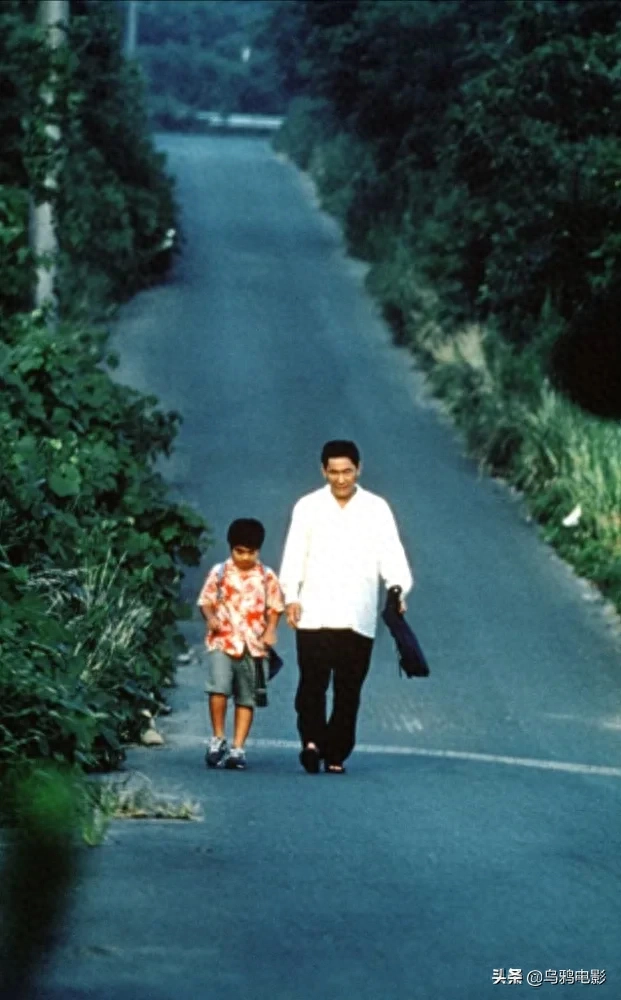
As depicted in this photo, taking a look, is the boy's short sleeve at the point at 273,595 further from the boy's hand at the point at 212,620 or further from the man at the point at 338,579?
the boy's hand at the point at 212,620

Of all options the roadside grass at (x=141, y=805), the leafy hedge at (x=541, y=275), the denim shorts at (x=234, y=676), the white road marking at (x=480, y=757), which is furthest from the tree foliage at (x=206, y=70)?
the roadside grass at (x=141, y=805)

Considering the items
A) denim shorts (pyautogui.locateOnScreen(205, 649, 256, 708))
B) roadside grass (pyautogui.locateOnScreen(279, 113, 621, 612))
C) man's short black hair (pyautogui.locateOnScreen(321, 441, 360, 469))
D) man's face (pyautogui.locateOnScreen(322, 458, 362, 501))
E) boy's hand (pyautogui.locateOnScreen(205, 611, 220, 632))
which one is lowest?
roadside grass (pyautogui.locateOnScreen(279, 113, 621, 612))

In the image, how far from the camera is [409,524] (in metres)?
27.1

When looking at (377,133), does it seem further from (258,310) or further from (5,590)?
(5,590)

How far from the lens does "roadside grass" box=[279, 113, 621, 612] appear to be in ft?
81.1

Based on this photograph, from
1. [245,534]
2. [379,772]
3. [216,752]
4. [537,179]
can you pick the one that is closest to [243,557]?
[245,534]

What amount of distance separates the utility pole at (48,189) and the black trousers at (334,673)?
373 inches

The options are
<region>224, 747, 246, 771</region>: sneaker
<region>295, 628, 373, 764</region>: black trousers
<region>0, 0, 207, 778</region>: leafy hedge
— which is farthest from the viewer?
<region>224, 747, 246, 771</region>: sneaker

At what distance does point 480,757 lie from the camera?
Result: 1454cm

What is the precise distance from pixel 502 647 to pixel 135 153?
27135 millimetres

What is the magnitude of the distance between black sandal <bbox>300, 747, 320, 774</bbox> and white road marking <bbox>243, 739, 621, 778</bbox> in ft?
5.53

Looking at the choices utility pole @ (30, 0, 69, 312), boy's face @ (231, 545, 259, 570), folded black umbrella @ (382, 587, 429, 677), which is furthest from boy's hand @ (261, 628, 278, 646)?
utility pole @ (30, 0, 69, 312)

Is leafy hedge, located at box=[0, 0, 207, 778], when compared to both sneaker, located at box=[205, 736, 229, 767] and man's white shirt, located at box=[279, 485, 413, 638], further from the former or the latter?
man's white shirt, located at box=[279, 485, 413, 638]

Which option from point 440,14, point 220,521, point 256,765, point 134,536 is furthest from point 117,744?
point 440,14
